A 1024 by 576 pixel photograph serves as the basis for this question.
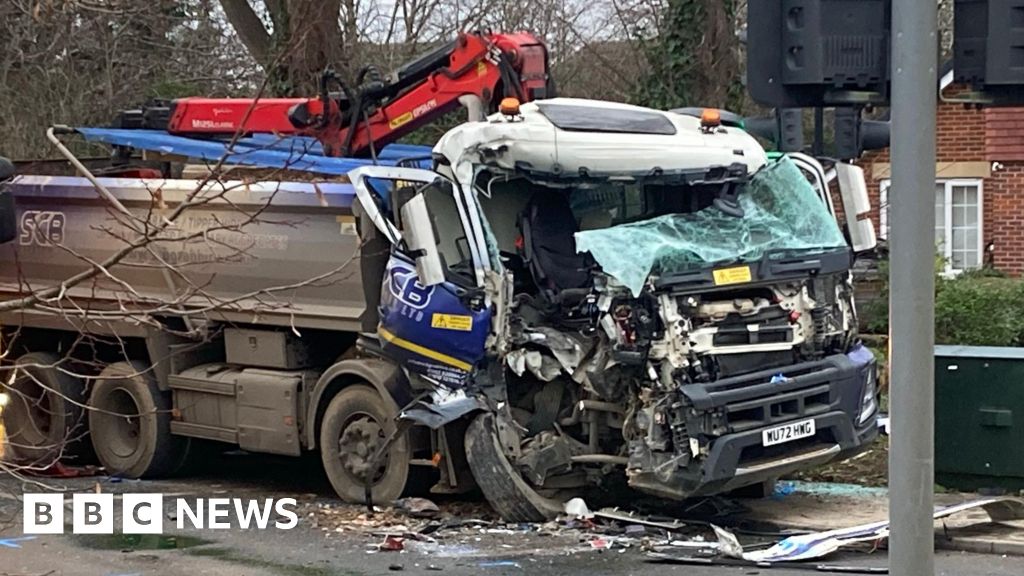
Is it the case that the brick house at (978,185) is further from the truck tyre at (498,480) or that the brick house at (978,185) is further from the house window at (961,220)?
the truck tyre at (498,480)

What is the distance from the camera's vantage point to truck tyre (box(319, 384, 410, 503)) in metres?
10.6

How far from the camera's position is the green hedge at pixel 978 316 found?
48.4 feet

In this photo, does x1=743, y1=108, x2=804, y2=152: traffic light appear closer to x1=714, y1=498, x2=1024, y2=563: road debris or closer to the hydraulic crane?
the hydraulic crane

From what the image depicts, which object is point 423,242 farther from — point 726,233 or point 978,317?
point 978,317

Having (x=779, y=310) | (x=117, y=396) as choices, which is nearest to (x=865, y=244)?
(x=779, y=310)

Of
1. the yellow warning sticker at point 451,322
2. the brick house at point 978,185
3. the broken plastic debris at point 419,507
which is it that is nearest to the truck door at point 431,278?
the yellow warning sticker at point 451,322

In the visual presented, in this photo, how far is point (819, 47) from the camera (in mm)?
4992

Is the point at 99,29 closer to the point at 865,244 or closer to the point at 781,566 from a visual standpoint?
the point at 865,244

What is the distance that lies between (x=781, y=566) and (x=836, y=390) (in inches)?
59.4

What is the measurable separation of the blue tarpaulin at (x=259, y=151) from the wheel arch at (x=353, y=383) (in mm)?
1572

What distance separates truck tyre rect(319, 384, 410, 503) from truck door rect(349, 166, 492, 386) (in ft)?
1.75

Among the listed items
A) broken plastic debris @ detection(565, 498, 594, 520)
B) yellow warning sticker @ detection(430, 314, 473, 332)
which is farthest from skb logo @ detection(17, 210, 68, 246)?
broken plastic debris @ detection(565, 498, 594, 520)

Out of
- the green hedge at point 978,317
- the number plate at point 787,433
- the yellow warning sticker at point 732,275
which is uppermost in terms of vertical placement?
the yellow warning sticker at point 732,275

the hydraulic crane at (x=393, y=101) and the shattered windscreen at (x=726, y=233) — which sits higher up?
the hydraulic crane at (x=393, y=101)
